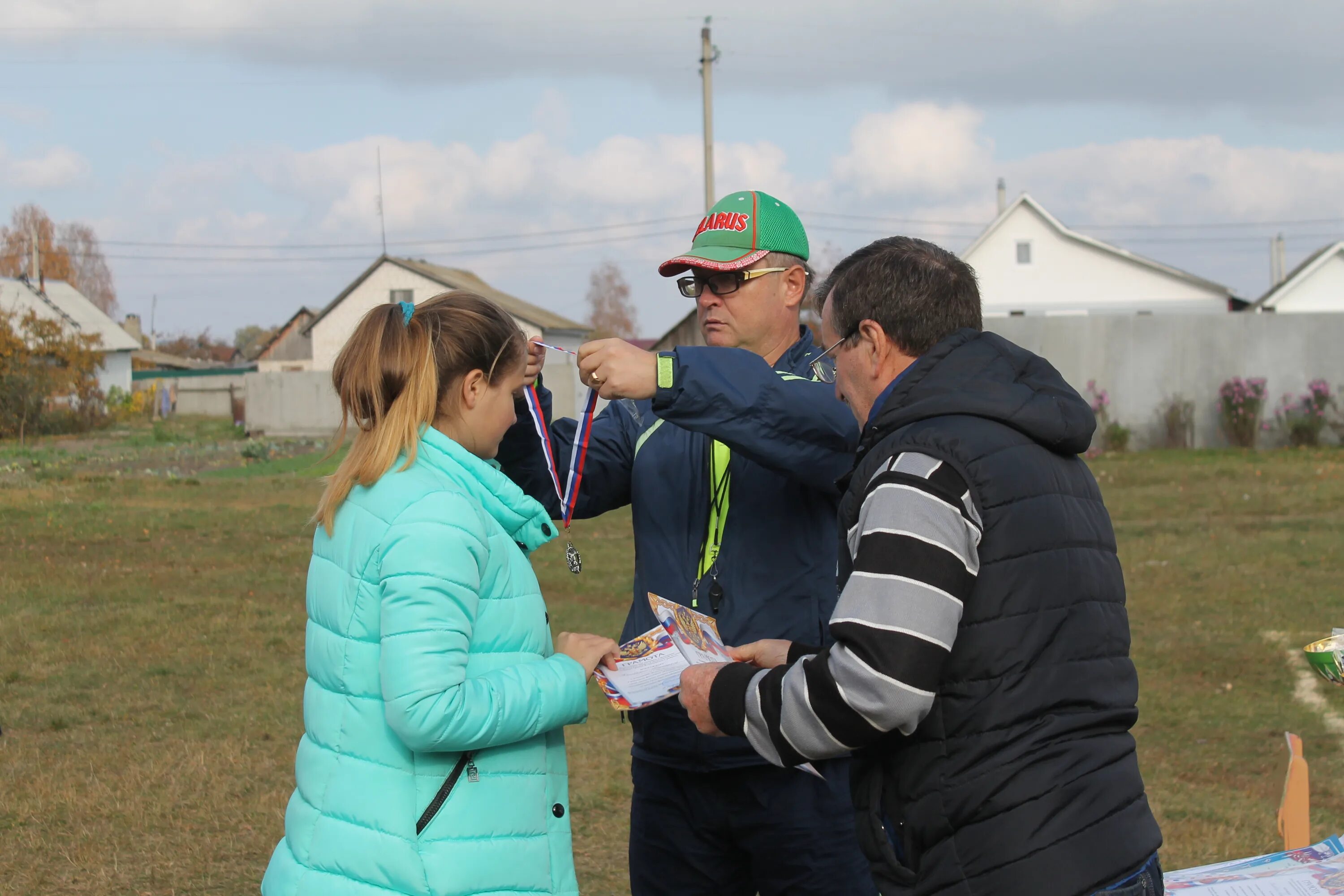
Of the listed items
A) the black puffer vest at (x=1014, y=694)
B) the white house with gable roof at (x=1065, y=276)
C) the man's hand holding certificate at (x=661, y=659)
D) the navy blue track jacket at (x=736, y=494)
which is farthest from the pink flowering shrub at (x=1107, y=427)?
the white house with gable roof at (x=1065, y=276)

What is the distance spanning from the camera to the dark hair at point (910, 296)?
2.21 metres

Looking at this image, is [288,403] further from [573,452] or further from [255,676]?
[573,452]

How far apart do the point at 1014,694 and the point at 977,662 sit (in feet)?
0.27

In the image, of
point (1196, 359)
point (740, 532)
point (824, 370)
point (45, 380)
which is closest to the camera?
point (740, 532)

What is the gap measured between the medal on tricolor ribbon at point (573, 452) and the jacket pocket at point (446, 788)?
2.26 ft

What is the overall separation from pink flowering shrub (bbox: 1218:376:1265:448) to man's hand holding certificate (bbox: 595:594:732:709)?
21235mm

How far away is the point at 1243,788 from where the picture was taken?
5.84m

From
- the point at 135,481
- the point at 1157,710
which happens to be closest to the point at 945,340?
the point at 1157,710

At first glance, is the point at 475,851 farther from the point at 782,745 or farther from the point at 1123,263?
the point at 1123,263

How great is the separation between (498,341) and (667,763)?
118cm

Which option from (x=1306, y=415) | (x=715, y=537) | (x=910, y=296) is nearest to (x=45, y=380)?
(x=1306, y=415)

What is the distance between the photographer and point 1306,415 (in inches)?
830

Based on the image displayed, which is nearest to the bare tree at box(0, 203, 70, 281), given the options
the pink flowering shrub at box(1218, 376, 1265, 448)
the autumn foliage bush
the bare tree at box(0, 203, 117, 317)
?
the bare tree at box(0, 203, 117, 317)

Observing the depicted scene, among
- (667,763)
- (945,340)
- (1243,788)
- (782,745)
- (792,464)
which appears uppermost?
(945,340)
